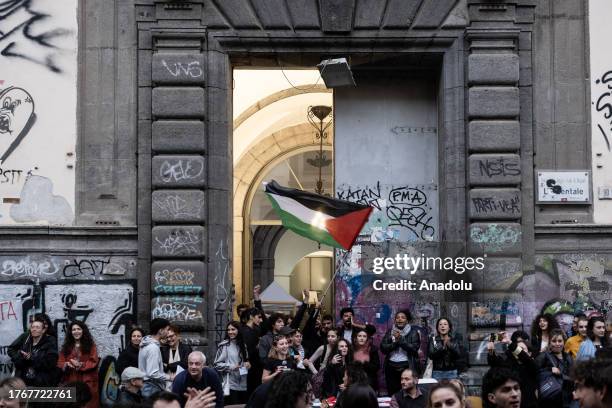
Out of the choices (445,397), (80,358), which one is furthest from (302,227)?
(445,397)

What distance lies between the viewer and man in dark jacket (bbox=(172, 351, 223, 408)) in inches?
510

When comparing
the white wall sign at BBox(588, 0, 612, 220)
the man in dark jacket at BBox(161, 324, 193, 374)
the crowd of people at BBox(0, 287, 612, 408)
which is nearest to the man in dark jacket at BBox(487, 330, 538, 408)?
the crowd of people at BBox(0, 287, 612, 408)

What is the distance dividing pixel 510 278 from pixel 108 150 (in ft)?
21.1

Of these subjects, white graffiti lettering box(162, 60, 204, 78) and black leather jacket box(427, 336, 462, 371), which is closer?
black leather jacket box(427, 336, 462, 371)

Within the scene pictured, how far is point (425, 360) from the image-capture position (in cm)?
1711

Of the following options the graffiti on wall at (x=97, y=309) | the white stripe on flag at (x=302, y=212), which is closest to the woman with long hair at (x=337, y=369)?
the white stripe on flag at (x=302, y=212)

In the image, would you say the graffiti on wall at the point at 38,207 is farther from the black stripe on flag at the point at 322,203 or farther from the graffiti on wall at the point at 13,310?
the black stripe on flag at the point at 322,203

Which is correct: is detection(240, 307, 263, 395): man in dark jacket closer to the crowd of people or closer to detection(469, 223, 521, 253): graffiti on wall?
the crowd of people

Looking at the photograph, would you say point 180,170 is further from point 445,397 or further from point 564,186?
point 445,397

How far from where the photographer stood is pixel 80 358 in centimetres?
1658

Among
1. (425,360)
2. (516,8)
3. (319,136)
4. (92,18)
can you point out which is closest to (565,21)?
(516,8)

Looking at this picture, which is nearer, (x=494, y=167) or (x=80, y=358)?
(x=80, y=358)

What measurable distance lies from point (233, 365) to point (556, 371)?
442cm

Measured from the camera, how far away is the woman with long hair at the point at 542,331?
16.1 meters
